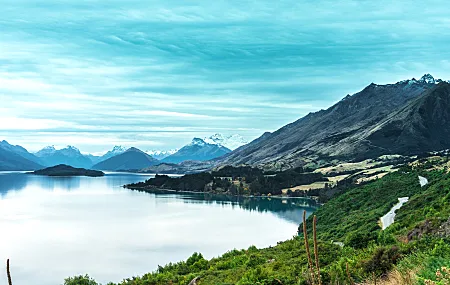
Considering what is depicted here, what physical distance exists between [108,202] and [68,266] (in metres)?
97.6

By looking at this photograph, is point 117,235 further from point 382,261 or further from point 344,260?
point 382,261

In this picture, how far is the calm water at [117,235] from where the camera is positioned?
59250 millimetres

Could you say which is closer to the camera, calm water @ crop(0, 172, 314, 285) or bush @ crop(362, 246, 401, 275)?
bush @ crop(362, 246, 401, 275)

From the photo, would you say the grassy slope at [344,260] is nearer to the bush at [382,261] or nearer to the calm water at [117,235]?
the bush at [382,261]

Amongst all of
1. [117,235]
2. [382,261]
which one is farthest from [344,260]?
[117,235]

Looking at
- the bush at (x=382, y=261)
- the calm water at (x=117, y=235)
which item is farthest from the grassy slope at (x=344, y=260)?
the calm water at (x=117, y=235)

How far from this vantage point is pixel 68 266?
59.5 meters

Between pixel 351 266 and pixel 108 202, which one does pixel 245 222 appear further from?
pixel 351 266

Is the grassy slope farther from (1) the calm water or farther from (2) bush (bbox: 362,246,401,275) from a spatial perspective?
(1) the calm water

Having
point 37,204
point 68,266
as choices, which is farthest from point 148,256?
point 37,204

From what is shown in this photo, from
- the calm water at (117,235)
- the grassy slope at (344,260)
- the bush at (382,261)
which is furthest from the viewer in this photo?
the calm water at (117,235)

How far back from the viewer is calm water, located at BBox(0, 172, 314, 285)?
194 ft

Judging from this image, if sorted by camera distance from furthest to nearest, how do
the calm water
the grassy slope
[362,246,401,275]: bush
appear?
the calm water
[362,246,401,275]: bush
the grassy slope

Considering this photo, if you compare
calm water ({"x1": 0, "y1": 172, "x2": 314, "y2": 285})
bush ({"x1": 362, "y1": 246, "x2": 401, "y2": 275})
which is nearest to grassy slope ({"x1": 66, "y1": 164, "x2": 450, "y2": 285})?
bush ({"x1": 362, "y1": 246, "x2": 401, "y2": 275})
